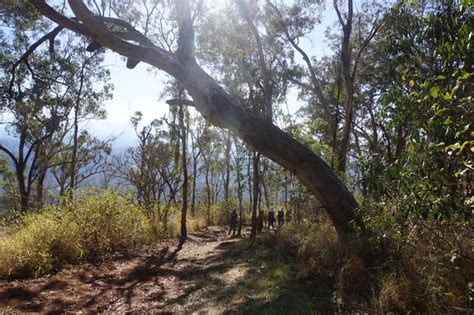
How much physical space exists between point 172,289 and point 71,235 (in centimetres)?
267

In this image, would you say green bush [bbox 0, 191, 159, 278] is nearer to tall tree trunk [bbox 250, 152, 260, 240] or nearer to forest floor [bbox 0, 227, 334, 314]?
forest floor [bbox 0, 227, 334, 314]

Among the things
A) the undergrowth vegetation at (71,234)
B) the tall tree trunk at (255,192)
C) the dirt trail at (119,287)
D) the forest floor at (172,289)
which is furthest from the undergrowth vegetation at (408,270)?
the tall tree trunk at (255,192)

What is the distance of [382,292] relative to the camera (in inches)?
152

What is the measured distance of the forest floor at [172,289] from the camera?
5.05 m

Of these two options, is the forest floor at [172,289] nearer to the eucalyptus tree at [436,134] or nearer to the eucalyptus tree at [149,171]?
the eucalyptus tree at [436,134]

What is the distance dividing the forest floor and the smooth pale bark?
54.7 inches

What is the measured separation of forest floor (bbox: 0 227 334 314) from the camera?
5047mm

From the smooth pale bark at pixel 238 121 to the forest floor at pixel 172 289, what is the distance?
4.56 feet

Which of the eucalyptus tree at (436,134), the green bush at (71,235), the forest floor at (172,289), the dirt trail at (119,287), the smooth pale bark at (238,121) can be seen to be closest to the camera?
the eucalyptus tree at (436,134)

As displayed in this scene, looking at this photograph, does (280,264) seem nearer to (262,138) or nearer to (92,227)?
(262,138)

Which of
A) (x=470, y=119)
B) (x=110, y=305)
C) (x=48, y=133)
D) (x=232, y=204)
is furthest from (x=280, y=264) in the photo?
(x=48, y=133)

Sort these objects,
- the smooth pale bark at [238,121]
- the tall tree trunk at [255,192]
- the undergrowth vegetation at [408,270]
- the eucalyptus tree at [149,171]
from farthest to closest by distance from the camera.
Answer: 1. the eucalyptus tree at [149,171]
2. the tall tree trunk at [255,192]
3. the smooth pale bark at [238,121]
4. the undergrowth vegetation at [408,270]

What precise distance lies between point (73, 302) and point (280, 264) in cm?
378

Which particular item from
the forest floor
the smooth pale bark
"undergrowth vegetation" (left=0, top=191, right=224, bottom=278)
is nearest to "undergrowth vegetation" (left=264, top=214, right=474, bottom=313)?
the forest floor
